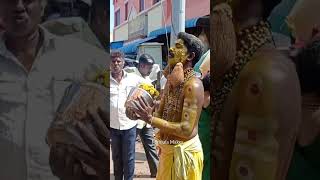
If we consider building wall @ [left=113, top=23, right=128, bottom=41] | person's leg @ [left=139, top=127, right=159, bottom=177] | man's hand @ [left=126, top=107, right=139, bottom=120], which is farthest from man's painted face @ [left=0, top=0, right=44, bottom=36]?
building wall @ [left=113, top=23, right=128, bottom=41]

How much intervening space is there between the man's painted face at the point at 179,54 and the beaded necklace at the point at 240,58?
6.81ft

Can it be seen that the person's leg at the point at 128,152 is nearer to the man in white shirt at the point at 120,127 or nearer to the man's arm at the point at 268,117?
the man in white shirt at the point at 120,127

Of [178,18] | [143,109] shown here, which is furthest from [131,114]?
[178,18]

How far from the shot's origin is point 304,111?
1.50 m

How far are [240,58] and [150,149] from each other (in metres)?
5.26

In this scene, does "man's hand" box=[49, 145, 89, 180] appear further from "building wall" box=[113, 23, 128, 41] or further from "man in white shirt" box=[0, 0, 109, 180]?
"building wall" box=[113, 23, 128, 41]

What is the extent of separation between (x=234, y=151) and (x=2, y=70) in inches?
33.4

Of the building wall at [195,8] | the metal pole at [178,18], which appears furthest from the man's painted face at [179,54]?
the building wall at [195,8]

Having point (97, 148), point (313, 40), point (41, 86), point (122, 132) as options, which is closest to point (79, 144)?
point (97, 148)

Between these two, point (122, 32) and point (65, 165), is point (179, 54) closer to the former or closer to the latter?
point (65, 165)

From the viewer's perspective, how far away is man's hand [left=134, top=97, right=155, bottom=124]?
10.6ft

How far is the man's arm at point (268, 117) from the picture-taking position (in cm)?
148

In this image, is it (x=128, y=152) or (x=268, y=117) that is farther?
(x=128, y=152)

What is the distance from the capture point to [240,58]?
1583 millimetres
